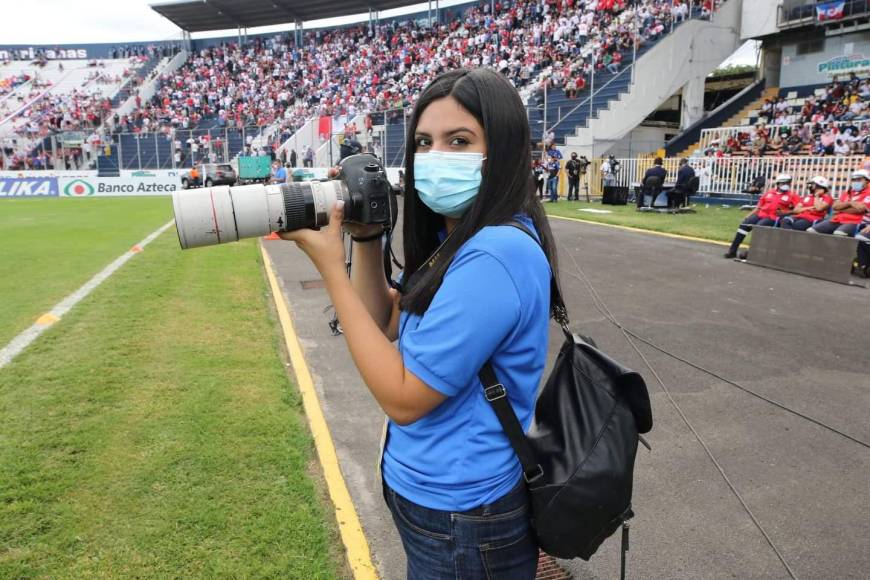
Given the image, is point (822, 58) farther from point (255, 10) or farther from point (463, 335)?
point (255, 10)

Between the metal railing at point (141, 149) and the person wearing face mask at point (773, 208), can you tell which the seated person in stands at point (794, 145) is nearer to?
the person wearing face mask at point (773, 208)

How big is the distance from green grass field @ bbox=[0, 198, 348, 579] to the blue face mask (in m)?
1.79

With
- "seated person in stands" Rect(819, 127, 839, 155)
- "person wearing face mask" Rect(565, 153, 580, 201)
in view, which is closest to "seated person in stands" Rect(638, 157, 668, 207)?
"person wearing face mask" Rect(565, 153, 580, 201)

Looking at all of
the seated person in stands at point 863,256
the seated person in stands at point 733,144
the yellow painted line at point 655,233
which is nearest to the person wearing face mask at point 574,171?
the seated person in stands at point 733,144

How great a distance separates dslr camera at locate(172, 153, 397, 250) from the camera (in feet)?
4.72

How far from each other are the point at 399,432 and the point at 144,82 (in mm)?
53496

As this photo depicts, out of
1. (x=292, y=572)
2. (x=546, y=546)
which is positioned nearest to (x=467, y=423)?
(x=546, y=546)

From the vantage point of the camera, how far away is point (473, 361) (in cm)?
119

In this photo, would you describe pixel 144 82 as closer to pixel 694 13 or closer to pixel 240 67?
pixel 240 67

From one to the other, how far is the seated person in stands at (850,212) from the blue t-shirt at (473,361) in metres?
9.81

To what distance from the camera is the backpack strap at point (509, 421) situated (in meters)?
1.26

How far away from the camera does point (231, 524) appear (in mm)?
2818

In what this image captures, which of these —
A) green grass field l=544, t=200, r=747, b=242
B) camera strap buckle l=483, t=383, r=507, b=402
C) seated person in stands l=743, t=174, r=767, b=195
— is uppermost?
seated person in stands l=743, t=174, r=767, b=195

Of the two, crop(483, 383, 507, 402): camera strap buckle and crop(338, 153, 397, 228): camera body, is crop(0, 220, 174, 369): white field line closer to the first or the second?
crop(338, 153, 397, 228): camera body
